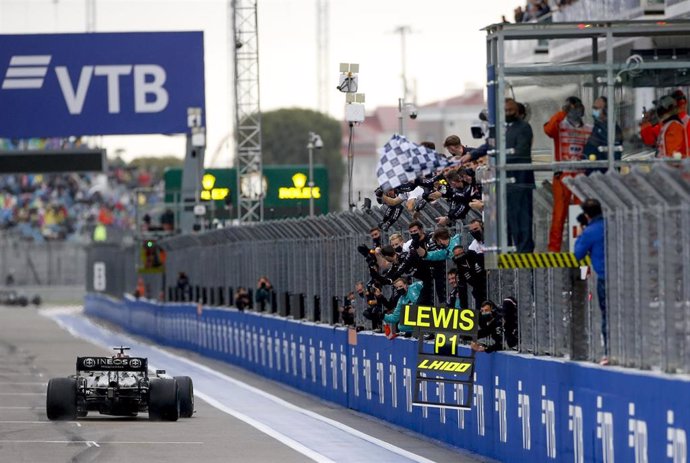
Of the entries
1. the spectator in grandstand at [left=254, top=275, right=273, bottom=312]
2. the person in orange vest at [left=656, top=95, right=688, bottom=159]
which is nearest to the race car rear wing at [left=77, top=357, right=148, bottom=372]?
the person in orange vest at [left=656, top=95, right=688, bottom=159]

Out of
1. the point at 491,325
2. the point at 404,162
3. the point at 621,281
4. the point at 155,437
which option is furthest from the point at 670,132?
the point at 404,162

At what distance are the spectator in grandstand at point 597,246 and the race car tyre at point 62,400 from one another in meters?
9.71

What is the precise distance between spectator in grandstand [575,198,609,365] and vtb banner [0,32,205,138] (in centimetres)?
3746

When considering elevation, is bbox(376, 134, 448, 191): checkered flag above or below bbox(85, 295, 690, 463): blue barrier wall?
above

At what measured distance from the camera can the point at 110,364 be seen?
912 inches

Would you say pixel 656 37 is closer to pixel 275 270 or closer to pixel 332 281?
pixel 332 281

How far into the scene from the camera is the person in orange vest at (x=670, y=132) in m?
16.6

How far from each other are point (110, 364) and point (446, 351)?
4.91 metres

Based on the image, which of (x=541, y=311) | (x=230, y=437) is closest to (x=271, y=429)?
(x=230, y=437)

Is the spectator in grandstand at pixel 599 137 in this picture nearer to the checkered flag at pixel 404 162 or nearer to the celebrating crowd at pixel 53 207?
the checkered flag at pixel 404 162

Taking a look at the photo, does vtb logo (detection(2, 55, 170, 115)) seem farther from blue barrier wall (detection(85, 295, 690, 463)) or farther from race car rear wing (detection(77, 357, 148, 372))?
race car rear wing (detection(77, 357, 148, 372))

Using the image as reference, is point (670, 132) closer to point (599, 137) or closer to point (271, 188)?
point (599, 137)

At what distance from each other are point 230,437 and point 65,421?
8.98 feet

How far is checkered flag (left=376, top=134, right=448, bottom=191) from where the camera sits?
25.0 metres
